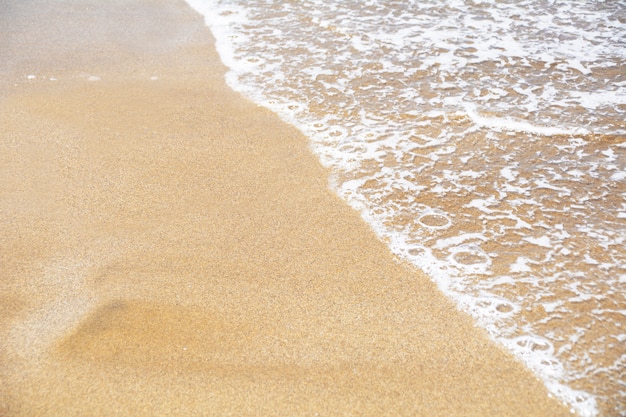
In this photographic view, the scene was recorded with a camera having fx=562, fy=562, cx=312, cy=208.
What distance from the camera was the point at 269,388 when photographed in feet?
6.66

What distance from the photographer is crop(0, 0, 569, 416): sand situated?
201 centimetres

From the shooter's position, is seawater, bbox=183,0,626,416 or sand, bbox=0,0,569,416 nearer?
sand, bbox=0,0,569,416

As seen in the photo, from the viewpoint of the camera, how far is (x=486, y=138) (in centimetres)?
359

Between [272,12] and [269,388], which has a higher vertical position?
[272,12]

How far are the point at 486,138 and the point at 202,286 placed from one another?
2101mm

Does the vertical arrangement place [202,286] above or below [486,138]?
below

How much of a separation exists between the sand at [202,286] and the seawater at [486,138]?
181 millimetres

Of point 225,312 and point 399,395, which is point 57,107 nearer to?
point 225,312

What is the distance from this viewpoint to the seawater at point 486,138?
2348 millimetres

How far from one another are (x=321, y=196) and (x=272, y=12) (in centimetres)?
340

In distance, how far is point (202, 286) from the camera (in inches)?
97.3

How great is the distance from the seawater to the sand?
7.1 inches

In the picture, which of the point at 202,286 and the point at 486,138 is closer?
the point at 202,286

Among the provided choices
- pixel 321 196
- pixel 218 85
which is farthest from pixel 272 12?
pixel 321 196
